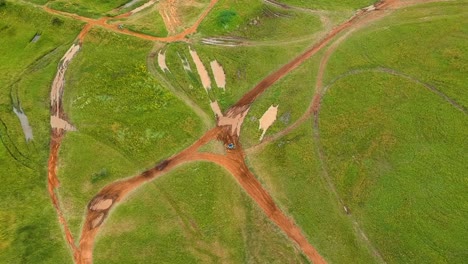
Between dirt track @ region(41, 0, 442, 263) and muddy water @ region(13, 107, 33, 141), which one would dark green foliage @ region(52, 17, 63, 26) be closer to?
muddy water @ region(13, 107, 33, 141)

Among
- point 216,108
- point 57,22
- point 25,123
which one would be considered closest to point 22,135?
point 25,123

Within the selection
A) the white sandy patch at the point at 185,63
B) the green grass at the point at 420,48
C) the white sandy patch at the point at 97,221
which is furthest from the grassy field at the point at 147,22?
the white sandy patch at the point at 97,221

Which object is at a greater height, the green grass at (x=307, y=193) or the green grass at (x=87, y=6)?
the green grass at (x=87, y=6)

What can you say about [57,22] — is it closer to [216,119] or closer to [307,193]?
[216,119]

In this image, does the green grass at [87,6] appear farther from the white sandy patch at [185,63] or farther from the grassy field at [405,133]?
the grassy field at [405,133]

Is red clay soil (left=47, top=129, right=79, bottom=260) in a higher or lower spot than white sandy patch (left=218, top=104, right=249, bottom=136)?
higher

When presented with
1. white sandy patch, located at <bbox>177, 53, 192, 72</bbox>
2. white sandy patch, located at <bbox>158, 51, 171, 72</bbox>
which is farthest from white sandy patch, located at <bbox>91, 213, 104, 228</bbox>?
white sandy patch, located at <bbox>177, 53, 192, 72</bbox>
